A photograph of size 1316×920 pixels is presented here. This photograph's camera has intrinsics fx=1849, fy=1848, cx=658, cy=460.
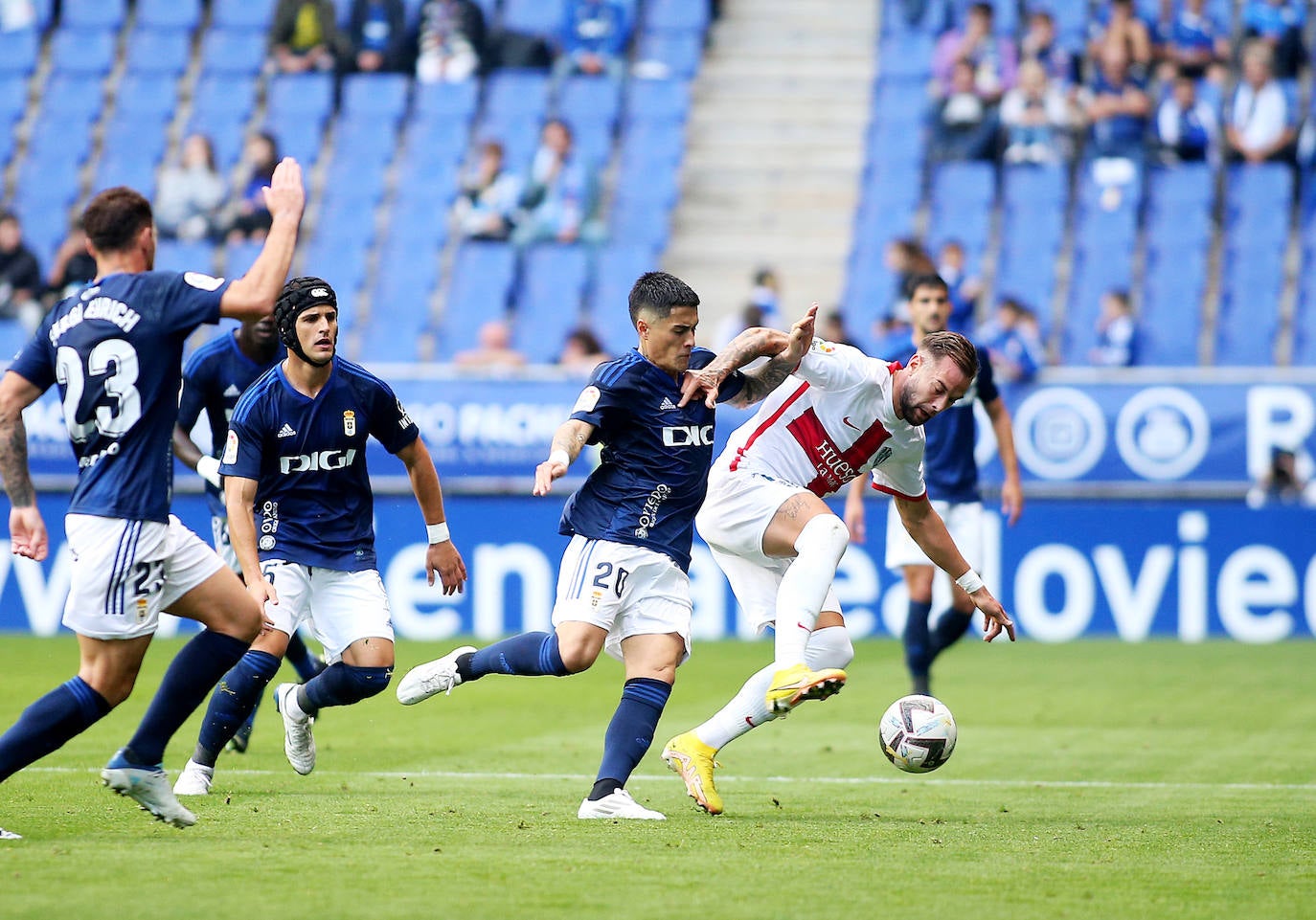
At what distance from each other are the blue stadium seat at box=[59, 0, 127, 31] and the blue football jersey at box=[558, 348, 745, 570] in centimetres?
1917

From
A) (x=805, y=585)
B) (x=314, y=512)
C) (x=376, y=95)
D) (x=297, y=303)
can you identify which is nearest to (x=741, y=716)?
(x=805, y=585)

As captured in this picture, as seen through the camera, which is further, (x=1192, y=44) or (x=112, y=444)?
(x=1192, y=44)

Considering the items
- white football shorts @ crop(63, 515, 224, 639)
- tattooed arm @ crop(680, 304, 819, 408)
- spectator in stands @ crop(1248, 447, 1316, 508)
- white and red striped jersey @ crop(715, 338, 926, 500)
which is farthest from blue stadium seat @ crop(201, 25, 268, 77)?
white football shorts @ crop(63, 515, 224, 639)

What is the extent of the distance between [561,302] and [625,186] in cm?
229

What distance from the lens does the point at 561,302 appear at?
19672 millimetres

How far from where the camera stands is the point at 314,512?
24.7 feet

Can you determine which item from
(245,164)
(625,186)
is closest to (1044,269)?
(625,186)

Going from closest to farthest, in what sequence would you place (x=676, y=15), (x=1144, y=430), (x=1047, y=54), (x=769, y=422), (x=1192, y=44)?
(x=769, y=422)
(x=1144, y=430)
(x=1047, y=54)
(x=1192, y=44)
(x=676, y=15)

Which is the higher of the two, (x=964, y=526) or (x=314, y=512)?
(x=964, y=526)

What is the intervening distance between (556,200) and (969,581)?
13.0 metres

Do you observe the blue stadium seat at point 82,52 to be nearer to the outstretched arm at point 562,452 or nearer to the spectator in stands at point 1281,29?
the spectator in stands at point 1281,29

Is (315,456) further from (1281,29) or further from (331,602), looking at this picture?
(1281,29)

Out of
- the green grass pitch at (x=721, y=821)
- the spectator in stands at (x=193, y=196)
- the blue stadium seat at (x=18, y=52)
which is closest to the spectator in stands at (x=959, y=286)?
the green grass pitch at (x=721, y=821)

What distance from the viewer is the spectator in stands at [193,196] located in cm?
2023
